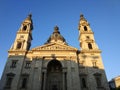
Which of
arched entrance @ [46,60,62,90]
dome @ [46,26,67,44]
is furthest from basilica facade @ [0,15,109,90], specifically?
dome @ [46,26,67,44]

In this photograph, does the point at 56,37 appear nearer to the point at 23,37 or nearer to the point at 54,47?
the point at 23,37

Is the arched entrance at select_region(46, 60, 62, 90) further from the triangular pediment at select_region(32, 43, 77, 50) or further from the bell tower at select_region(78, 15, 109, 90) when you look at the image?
the bell tower at select_region(78, 15, 109, 90)

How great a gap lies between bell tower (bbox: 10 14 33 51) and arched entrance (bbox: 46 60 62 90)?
7.12 m

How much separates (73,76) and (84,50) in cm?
732

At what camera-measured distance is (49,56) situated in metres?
30.8

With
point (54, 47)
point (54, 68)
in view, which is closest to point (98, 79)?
point (54, 68)

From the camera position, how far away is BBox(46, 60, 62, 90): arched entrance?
29.4 m

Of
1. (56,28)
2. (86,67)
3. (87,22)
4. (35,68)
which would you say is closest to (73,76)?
(86,67)

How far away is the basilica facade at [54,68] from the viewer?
27.1 m

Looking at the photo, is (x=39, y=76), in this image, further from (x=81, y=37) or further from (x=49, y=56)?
(x=81, y=37)

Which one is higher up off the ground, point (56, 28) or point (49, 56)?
point (56, 28)

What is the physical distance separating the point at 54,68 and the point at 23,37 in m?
11.0

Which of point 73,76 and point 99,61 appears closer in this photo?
point 73,76

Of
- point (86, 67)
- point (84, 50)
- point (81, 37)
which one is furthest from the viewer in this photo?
point (81, 37)
